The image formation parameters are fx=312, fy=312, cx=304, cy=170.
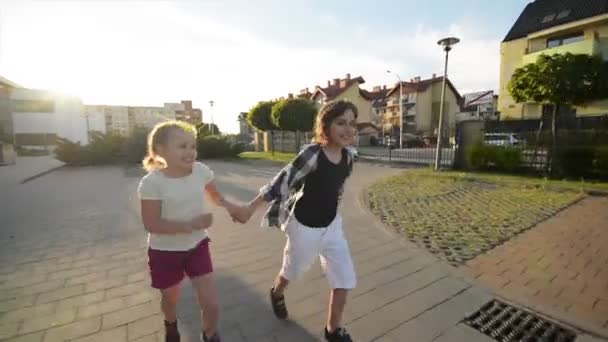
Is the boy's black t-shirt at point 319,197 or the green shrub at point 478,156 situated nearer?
the boy's black t-shirt at point 319,197

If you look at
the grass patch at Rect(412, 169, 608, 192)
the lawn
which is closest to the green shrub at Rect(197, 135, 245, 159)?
the lawn

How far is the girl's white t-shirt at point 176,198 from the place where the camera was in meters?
1.75

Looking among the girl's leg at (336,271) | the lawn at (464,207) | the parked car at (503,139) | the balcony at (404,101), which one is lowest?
the lawn at (464,207)

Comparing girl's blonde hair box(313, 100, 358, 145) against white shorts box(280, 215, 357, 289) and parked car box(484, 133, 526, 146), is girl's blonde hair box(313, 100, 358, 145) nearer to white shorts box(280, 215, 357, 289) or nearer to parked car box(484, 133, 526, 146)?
white shorts box(280, 215, 357, 289)

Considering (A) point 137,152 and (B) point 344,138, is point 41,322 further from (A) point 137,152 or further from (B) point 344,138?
(A) point 137,152

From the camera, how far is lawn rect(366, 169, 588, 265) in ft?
14.4

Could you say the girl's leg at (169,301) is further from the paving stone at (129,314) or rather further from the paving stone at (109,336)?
the paving stone at (129,314)

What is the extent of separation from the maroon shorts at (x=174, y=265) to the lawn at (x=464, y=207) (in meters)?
2.96

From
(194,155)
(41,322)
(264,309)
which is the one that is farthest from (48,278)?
(194,155)

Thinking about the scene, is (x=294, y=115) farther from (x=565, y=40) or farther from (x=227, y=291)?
(x=565, y=40)

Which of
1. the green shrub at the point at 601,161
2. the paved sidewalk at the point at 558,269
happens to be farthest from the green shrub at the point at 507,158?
the paved sidewalk at the point at 558,269

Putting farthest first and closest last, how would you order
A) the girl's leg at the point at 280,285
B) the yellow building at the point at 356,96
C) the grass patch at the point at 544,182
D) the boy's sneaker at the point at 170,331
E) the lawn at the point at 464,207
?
the yellow building at the point at 356,96
the grass patch at the point at 544,182
the lawn at the point at 464,207
the girl's leg at the point at 280,285
the boy's sneaker at the point at 170,331

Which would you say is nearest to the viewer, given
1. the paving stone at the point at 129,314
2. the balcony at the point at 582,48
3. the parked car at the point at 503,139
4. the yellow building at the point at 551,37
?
the paving stone at the point at 129,314

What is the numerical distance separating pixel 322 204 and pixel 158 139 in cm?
110
